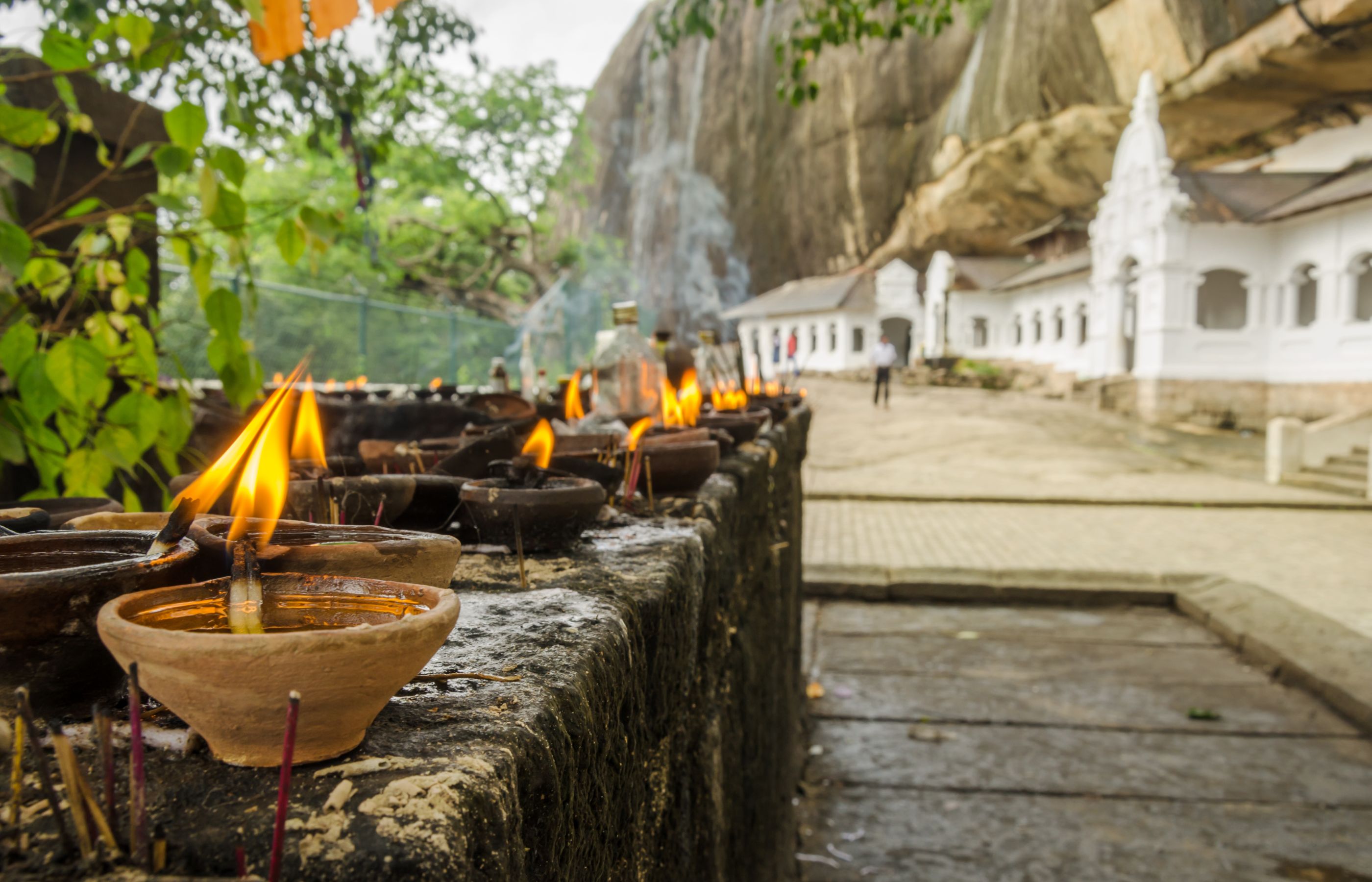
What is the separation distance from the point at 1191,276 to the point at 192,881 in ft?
78.9

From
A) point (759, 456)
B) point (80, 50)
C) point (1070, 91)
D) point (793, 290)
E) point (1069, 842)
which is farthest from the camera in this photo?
point (793, 290)

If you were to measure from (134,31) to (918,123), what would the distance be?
33.5m

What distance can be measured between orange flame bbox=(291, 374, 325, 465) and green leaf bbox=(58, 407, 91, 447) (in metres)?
0.78

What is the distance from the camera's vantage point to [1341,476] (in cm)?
1341

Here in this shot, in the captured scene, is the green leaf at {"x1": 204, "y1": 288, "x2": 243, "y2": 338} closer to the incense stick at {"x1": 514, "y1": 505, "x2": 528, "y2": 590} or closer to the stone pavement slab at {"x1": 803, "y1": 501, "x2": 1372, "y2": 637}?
the incense stick at {"x1": 514, "y1": 505, "x2": 528, "y2": 590}

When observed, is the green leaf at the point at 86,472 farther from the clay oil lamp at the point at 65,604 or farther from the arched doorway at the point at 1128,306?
the arched doorway at the point at 1128,306

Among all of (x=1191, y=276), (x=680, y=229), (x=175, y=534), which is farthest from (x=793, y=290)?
(x=175, y=534)

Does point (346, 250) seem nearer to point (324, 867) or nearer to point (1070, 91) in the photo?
point (1070, 91)

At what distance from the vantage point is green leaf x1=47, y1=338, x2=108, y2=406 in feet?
6.05

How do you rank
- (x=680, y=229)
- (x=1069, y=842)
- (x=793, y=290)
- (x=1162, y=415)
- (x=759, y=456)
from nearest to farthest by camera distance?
(x=759, y=456)
(x=1069, y=842)
(x=1162, y=415)
(x=793, y=290)
(x=680, y=229)

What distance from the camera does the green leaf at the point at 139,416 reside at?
6.96ft

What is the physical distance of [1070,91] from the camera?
81.3 ft

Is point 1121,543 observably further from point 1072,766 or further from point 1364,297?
point 1364,297

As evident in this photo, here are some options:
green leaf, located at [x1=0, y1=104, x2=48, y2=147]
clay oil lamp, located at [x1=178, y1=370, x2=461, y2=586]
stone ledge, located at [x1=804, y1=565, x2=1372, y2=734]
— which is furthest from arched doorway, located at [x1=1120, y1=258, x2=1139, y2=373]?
clay oil lamp, located at [x1=178, y1=370, x2=461, y2=586]
